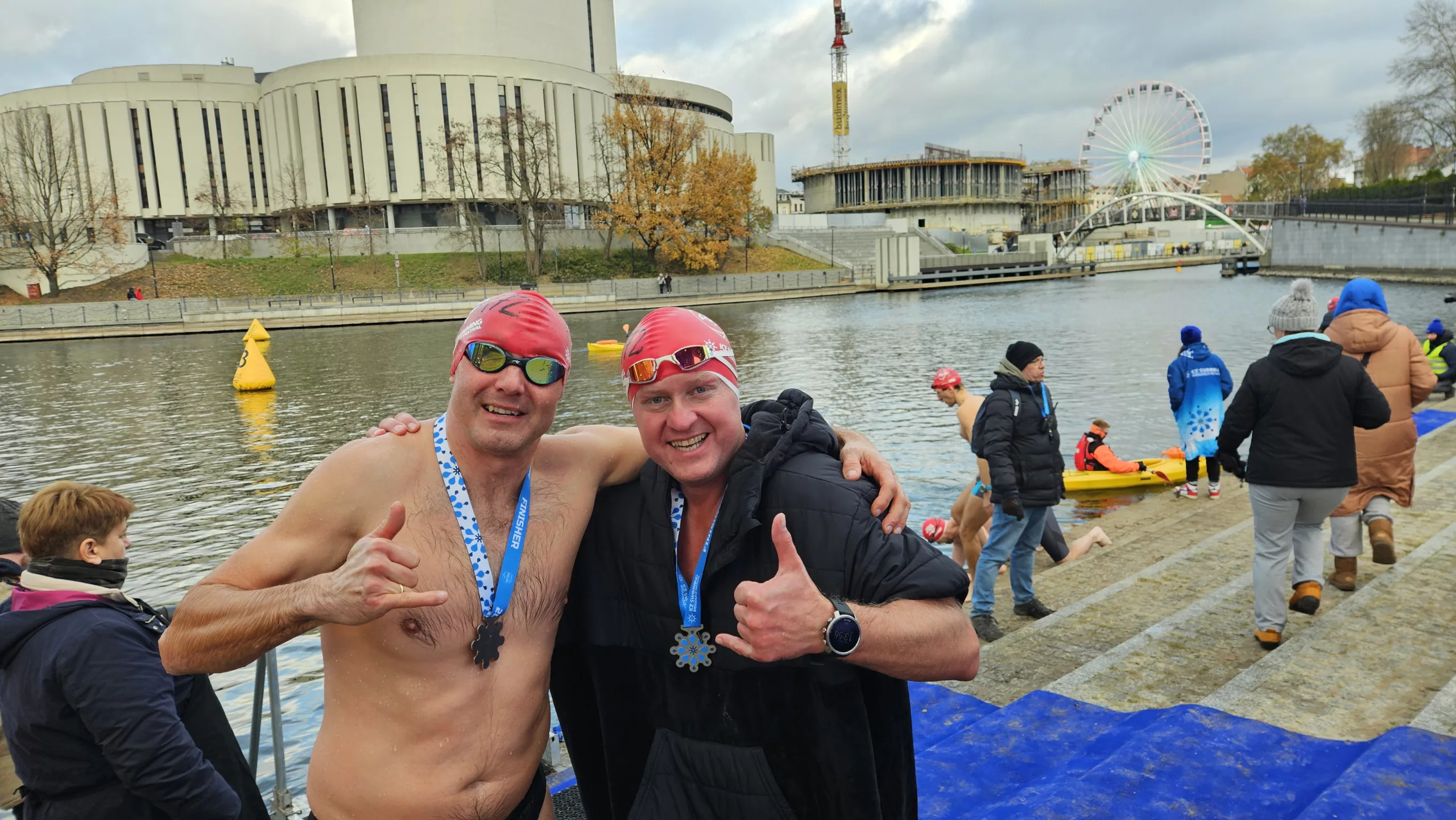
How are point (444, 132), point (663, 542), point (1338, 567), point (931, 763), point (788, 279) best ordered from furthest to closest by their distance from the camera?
point (444, 132), point (788, 279), point (1338, 567), point (931, 763), point (663, 542)

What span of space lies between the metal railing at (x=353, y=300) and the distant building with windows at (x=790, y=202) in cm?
8302

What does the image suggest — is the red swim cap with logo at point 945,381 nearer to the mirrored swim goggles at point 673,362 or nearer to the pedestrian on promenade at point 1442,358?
the mirrored swim goggles at point 673,362

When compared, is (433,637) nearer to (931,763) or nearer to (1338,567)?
(931,763)

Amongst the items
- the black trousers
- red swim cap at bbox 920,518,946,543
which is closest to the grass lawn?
red swim cap at bbox 920,518,946,543

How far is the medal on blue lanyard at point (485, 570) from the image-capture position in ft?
9.09

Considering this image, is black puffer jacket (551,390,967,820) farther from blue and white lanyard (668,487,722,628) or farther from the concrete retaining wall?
the concrete retaining wall

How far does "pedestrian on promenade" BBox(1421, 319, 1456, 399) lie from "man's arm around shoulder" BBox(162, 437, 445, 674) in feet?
63.6

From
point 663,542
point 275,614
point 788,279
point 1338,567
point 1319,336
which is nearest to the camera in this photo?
point 275,614

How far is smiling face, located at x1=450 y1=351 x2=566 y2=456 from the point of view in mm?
2770

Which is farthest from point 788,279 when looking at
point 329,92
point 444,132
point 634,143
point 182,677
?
point 182,677

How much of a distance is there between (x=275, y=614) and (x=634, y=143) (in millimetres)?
72741

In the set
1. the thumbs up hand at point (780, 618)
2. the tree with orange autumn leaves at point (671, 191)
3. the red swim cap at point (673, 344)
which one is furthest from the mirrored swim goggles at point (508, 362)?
the tree with orange autumn leaves at point (671, 191)

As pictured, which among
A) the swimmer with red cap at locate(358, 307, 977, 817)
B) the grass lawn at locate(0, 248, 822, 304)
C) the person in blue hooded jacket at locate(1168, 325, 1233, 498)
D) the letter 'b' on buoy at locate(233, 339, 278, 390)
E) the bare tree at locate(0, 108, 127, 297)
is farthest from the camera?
the grass lawn at locate(0, 248, 822, 304)

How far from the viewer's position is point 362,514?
2.68 meters
